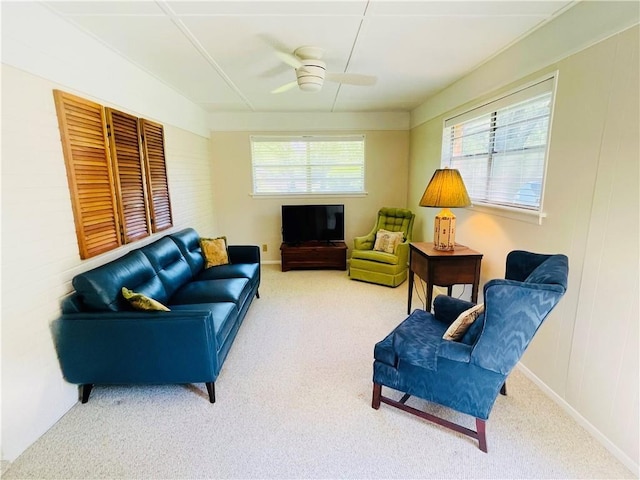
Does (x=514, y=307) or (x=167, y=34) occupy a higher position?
(x=167, y=34)

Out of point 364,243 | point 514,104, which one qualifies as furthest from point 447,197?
point 364,243

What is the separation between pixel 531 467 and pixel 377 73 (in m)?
3.19

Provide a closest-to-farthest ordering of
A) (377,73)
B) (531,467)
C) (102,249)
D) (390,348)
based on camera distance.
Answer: (531,467) < (390,348) < (102,249) < (377,73)

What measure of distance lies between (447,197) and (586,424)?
1.79 metres

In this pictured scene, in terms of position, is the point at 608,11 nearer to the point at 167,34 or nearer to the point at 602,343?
the point at 602,343

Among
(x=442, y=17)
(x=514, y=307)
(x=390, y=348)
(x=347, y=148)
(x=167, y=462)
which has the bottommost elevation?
(x=167, y=462)

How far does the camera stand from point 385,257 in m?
4.20

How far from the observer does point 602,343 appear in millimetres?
1748

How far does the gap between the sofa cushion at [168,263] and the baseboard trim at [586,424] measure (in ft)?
9.67

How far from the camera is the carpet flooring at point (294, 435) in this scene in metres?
1.62

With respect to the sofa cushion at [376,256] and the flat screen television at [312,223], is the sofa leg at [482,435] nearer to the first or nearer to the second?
the sofa cushion at [376,256]

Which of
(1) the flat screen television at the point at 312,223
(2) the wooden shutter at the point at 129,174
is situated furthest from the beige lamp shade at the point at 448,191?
(2) the wooden shutter at the point at 129,174

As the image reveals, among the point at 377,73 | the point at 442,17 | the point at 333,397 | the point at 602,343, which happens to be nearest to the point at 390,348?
the point at 333,397

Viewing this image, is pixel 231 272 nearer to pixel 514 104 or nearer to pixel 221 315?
pixel 221 315
